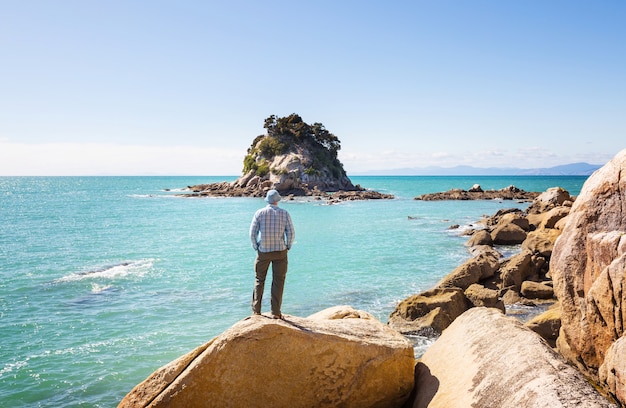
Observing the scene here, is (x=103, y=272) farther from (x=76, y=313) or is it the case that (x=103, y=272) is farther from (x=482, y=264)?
(x=482, y=264)

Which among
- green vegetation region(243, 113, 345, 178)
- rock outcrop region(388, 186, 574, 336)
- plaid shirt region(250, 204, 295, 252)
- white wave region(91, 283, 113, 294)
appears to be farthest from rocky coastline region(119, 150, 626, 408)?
green vegetation region(243, 113, 345, 178)

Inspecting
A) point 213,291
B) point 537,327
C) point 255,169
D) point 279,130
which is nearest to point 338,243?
point 213,291

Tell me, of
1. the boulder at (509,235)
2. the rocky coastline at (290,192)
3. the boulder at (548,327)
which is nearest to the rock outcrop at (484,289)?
the boulder at (548,327)

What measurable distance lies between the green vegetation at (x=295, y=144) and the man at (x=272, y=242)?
3682 inches

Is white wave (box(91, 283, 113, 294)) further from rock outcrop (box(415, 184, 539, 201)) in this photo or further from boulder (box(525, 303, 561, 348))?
rock outcrop (box(415, 184, 539, 201))

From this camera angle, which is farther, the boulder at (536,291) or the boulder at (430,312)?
the boulder at (536,291)

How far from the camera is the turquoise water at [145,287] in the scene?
13.4m

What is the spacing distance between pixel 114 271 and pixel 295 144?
3408 inches

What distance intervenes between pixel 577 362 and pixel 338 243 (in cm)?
2860

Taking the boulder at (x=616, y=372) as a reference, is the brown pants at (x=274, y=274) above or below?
above

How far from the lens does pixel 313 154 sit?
364 feet

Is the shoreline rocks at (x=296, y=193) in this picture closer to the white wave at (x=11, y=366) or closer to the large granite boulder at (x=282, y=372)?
the white wave at (x=11, y=366)

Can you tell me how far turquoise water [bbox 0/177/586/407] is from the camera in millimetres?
13375

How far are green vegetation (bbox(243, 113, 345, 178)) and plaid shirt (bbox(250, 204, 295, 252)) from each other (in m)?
93.6
